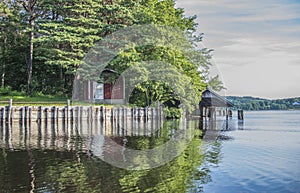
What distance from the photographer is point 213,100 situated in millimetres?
46781

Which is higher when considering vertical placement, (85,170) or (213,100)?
(213,100)

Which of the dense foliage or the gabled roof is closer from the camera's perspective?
the dense foliage

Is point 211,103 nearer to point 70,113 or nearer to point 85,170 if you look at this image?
point 70,113

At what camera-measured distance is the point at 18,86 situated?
44406mm

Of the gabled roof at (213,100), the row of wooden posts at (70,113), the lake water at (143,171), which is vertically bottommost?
the lake water at (143,171)

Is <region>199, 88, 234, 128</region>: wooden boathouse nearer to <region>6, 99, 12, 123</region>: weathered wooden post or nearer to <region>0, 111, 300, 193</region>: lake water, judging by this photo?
<region>6, 99, 12, 123</region>: weathered wooden post

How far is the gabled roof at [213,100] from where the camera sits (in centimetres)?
4625

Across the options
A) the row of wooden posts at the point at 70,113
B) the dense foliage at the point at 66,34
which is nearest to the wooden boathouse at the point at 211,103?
the dense foliage at the point at 66,34

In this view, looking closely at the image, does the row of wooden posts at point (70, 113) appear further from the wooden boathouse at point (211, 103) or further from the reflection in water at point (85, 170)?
the wooden boathouse at point (211, 103)

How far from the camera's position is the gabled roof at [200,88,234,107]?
46.2 meters

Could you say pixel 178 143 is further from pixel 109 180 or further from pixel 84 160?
pixel 109 180

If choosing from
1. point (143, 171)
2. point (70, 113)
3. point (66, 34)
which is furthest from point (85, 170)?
point (66, 34)

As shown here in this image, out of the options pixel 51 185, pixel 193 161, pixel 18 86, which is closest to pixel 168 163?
pixel 193 161

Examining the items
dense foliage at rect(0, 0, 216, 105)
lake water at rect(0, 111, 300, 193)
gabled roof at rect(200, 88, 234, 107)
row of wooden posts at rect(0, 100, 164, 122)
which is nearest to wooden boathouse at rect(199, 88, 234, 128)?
gabled roof at rect(200, 88, 234, 107)
